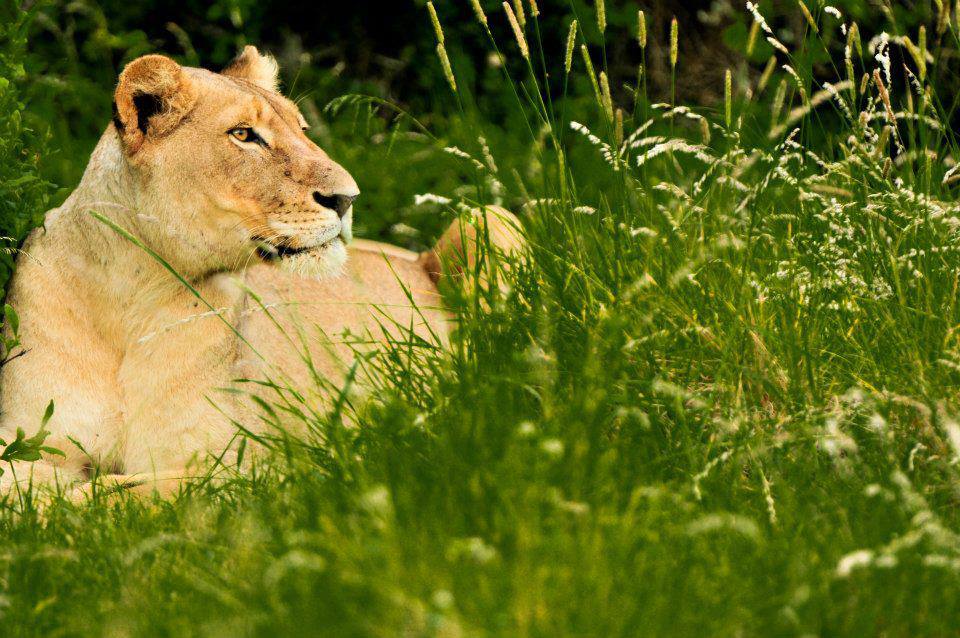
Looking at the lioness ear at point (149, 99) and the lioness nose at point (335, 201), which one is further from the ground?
the lioness ear at point (149, 99)

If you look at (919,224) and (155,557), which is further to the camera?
(919,224)

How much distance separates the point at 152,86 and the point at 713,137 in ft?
15.7

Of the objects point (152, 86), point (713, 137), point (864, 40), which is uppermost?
point (152, 86)

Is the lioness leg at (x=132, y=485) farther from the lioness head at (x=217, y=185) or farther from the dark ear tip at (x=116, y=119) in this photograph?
the dark ear tip at (x=116, y=119)

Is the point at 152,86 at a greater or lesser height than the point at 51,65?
greater

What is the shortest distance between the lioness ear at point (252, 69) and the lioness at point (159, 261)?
55cm

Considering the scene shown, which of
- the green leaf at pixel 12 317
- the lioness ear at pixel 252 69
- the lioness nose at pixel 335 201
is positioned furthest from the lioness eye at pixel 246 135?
the green leaf at pixel 12 317

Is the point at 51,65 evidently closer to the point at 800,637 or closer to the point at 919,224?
the point at 919,224

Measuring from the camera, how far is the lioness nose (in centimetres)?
356

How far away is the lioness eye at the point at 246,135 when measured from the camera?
12.0 ft

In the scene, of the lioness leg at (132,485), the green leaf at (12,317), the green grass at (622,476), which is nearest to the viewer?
the green grass at (622,476)

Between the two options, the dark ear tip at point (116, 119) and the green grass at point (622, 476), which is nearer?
the green grass at point (622, 476)

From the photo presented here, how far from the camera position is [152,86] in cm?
357

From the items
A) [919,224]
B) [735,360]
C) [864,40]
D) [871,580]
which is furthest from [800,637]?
[864,40]
